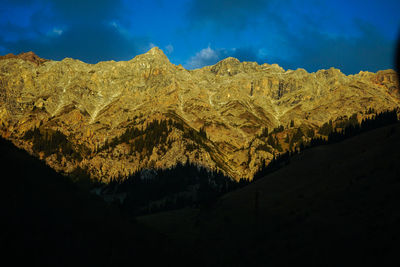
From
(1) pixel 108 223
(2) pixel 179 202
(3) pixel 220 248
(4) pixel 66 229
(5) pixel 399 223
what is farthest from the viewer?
(2) pixel 179 202

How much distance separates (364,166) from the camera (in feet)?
199

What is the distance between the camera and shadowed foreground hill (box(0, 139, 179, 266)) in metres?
24.0

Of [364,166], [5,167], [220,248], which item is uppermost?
[364,166]

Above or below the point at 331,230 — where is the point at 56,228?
below

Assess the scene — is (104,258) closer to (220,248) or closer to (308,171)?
(220,248)

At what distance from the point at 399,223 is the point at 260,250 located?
15096mm

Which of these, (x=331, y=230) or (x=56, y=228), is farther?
(x=331, y=230)

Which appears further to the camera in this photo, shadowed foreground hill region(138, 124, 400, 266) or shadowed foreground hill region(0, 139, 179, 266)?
shadowed foreground hill region(138, 124, 400, 266)

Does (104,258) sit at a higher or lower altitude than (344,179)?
lower

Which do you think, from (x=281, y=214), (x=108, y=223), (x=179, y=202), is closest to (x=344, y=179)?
(x=281, y=214)

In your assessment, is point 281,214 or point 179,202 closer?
point 281,214

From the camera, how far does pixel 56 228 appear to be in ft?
94.7

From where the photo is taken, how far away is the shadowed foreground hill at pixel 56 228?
24.0 meters

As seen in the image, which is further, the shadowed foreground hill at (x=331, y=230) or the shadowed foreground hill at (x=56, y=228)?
the shadowed foreground hill at (x=331, y=230)
